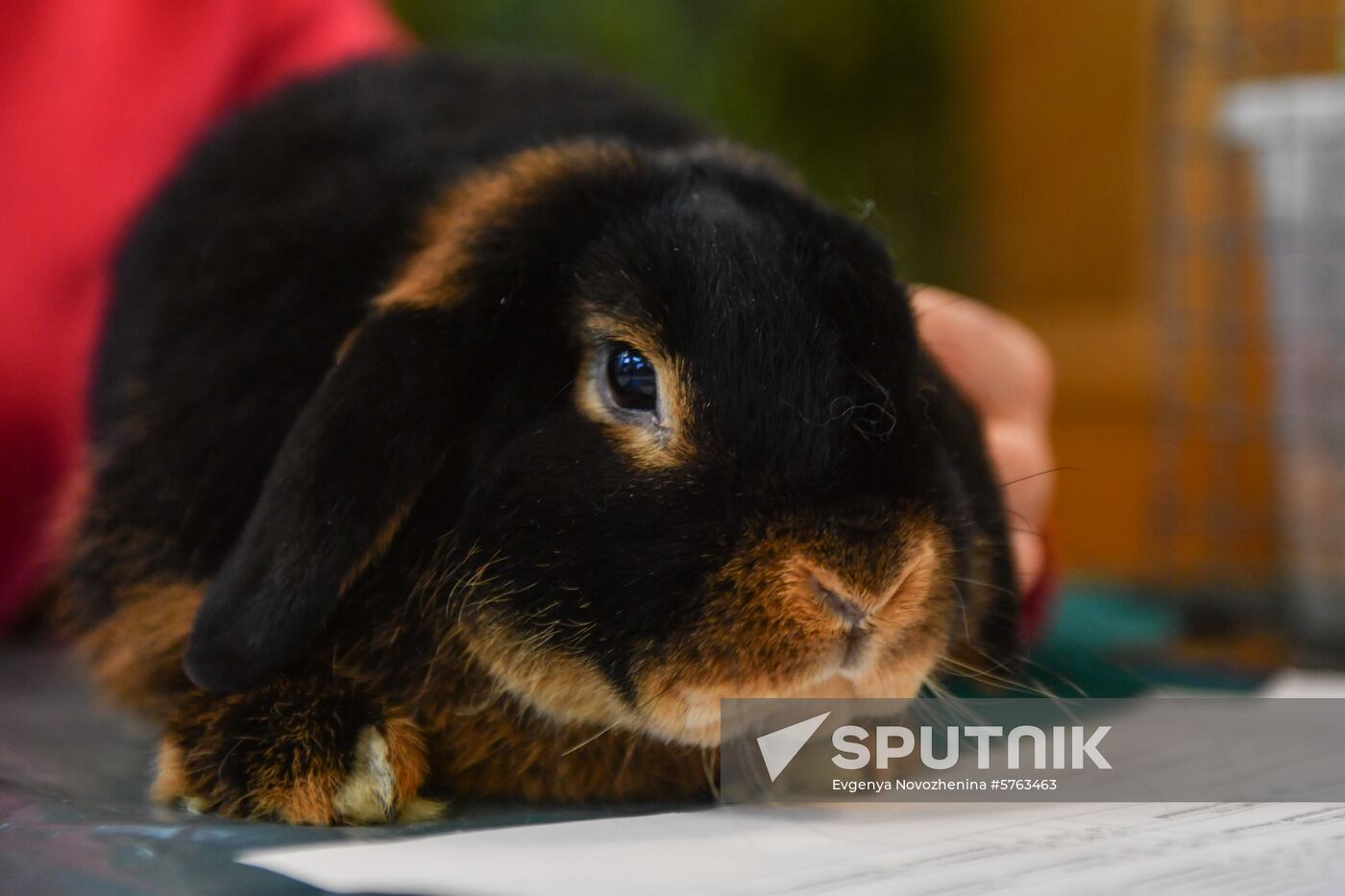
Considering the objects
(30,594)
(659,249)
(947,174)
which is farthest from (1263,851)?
(947,174)

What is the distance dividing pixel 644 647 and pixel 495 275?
0.24m

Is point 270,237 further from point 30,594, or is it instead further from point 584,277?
point 30,594

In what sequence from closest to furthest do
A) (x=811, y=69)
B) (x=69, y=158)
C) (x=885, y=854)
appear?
1. (x=885, y=854)
2. (x=69, y=158)
3. (x=811, y=69)

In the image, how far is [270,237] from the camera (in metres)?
0.86

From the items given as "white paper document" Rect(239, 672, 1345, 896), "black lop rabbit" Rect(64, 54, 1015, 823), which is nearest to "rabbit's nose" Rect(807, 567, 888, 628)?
"black lop rabbit" Rect(64, 54, 1015, 823)

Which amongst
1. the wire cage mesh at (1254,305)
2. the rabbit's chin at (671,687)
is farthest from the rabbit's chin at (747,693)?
the wire cage mesh at (1254,305)

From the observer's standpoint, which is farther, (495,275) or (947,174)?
(947,174)

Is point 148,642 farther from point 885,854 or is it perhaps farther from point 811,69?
point 811,69

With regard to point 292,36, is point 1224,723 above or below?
below

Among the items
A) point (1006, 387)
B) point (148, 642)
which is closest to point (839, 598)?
point (148, 642)

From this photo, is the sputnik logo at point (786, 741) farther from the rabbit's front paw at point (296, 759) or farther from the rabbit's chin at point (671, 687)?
the rabbit's front paw at point (296, 759)

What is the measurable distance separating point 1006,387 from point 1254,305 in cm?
108

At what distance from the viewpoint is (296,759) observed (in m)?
0.69

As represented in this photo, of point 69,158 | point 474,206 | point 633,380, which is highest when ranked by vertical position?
point 69,158
